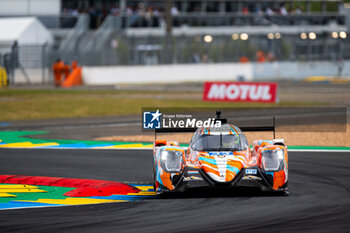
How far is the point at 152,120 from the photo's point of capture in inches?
474

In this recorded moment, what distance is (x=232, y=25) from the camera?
61500 millimetres

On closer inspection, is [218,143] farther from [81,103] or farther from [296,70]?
[296,70]

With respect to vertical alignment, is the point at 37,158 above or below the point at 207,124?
below

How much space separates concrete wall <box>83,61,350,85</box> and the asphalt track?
3375cm

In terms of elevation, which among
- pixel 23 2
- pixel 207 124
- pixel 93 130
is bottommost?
pixel 93 130

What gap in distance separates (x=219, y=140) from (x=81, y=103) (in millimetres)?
20459

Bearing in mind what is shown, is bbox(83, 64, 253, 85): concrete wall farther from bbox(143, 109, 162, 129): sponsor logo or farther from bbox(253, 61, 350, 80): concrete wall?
bbox(143, 109, 162, 129): sponsor logo

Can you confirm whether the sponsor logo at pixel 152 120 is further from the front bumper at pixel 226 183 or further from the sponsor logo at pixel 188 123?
the front bumper at pixel 226 183

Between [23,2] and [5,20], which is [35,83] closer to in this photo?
[5,20]

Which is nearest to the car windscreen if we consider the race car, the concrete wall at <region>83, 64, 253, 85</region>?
the race car

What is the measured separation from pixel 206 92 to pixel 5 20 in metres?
21.6

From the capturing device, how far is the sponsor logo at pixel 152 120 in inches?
472

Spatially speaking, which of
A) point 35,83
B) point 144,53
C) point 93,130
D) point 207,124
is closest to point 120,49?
point 144,53

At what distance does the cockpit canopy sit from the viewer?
11.3 meters
